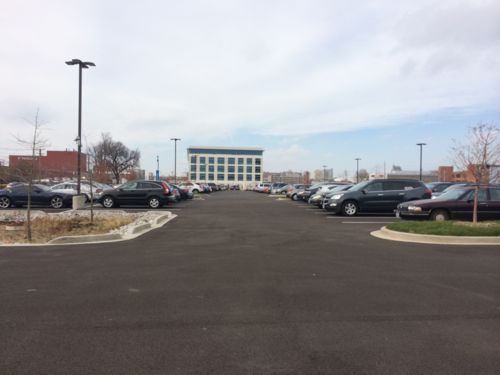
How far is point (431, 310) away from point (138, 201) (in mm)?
20260

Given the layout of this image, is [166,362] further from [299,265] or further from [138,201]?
[138,201]

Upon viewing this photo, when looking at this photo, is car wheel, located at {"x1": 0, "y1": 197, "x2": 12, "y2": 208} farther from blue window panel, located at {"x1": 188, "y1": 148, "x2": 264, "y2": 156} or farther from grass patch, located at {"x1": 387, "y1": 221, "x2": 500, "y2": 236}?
blue window panel, located at {"x1": 188, "y1": 148, "x2": 264, "y2": 156}

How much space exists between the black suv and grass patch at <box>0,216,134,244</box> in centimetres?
928

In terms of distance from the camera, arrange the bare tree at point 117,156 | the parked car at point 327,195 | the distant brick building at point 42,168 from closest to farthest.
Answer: the distant brick building at point 42,168 < the parked car at point 327,195 < the bare tree at point 117,156

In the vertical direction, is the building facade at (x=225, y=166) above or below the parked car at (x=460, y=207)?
above

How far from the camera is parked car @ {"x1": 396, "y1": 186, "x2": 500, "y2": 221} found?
46.4 ft

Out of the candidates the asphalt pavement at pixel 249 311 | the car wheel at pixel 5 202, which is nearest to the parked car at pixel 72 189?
the car wheel at pixel 5 202

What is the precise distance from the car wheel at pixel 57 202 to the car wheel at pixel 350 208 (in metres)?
15.2

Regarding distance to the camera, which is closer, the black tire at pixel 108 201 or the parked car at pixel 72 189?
the black tire at pixel 108 201

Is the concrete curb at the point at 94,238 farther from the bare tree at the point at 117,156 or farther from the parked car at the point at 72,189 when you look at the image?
the bare tree at the point at 117,156

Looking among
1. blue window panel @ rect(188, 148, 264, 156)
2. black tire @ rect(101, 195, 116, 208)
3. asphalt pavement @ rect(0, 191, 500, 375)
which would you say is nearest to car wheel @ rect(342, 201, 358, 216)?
asphalt pavement @ rect(0, 191, 500, 375)

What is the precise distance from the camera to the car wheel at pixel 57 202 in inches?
899

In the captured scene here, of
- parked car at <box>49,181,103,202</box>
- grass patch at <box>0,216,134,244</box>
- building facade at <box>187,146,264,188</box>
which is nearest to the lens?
grass patch at <box>0,216,134,244</box>

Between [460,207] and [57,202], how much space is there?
781 inches
